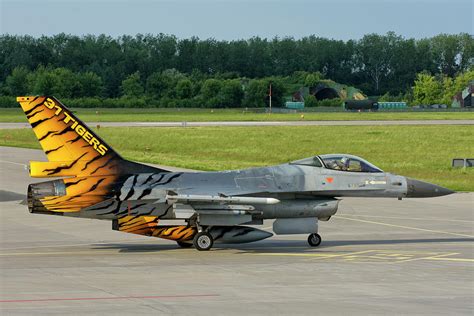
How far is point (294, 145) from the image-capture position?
6644 cm

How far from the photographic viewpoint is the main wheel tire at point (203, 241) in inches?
945

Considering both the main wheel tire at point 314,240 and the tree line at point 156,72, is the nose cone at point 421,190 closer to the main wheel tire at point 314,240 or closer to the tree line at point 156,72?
the main wheel tire at point 314,240

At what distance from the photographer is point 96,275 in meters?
20.2

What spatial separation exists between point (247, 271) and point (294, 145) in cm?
4591

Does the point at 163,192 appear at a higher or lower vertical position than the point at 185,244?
higher

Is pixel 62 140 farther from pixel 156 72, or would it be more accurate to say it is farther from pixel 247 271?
pixel 156 72

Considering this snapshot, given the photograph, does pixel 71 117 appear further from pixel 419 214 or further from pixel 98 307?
pixel 419 214

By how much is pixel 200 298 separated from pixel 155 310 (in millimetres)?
1367

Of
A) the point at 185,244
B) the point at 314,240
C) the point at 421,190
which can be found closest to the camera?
the point at 185,244

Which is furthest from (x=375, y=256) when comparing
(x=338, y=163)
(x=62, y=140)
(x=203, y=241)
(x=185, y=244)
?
(x=62, y=140)

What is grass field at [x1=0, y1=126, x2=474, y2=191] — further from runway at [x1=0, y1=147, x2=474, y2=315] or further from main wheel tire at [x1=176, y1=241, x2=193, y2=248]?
main wheel tire at [x1=176, y1=241, x2=193, y2=248]

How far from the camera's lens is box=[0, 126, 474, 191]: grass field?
2010 inches

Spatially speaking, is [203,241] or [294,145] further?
[294,145]

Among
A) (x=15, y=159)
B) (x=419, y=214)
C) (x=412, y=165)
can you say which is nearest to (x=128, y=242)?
(x=419, y=214)
